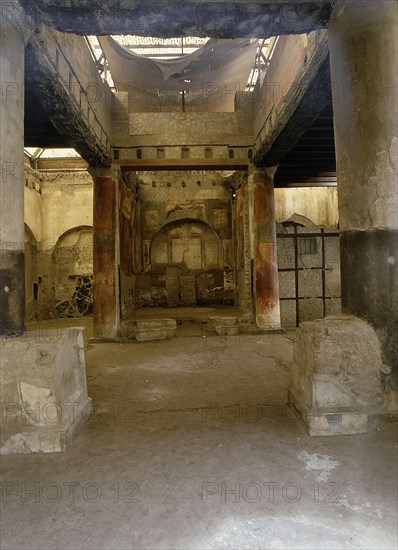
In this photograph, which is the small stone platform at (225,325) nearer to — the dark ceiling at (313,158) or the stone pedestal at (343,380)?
the dark ceiling at (313,158)

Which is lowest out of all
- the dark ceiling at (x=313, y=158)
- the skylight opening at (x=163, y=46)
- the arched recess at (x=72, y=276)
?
the arched recess at (x=72, y=276)

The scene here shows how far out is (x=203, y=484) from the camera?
2.15 m

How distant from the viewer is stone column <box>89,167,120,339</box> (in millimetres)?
7857

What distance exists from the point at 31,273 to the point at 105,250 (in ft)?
16.9

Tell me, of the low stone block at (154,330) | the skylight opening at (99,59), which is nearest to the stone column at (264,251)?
the low stone block at (154,330)

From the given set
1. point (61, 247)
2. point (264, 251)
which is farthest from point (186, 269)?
point (264, 251)

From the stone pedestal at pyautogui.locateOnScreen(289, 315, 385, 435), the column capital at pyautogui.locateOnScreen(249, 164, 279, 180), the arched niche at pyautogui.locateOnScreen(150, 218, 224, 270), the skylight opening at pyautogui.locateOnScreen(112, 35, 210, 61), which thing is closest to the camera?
the stone pedestal at pyautogui.locateOnScreen(289, 315, 385, 435)

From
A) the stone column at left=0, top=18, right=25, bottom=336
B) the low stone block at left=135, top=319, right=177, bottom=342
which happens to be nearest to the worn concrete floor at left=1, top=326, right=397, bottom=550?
the stone column at left=0, top=18, right=25, bottom=336

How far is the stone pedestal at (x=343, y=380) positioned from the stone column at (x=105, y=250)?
5705mm

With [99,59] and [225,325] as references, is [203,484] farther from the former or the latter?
[99,59]

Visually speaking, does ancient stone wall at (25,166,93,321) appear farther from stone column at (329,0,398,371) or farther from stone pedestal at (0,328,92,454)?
stone column at (329,0,398,371)

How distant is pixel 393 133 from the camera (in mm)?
2891

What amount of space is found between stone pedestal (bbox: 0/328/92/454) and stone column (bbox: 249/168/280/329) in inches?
231

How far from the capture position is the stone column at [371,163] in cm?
287
